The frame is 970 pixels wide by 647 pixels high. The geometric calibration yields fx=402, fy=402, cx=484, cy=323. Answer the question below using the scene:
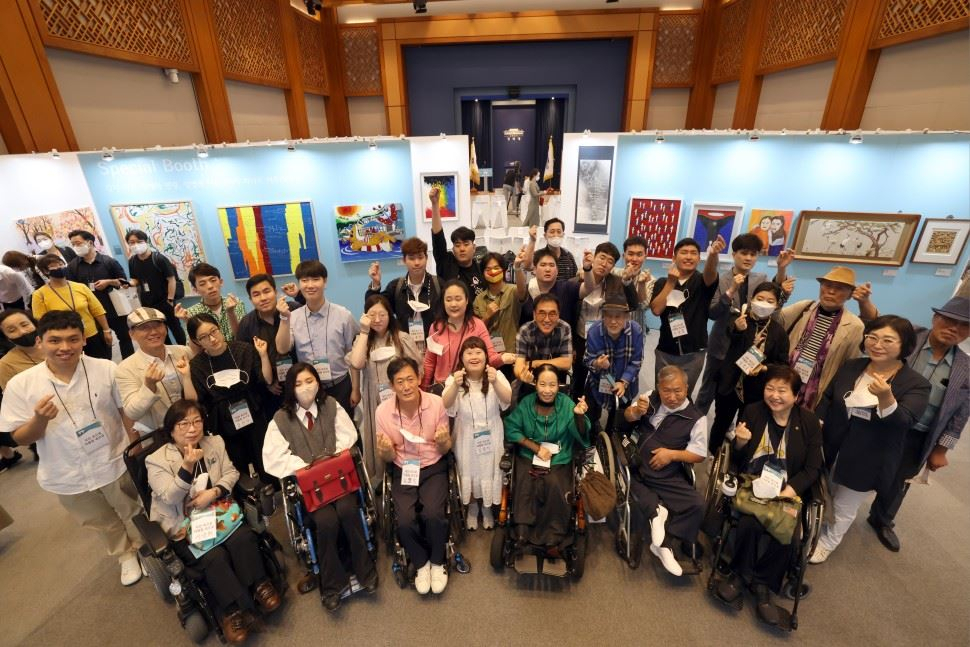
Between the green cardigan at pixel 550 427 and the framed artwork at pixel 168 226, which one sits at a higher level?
the framed artwork at pixel 168 226

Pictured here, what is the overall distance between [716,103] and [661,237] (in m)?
4.96

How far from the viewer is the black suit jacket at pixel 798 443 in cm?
255

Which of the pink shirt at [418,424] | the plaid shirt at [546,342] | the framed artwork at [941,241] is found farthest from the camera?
the framed artwork at [941,241]

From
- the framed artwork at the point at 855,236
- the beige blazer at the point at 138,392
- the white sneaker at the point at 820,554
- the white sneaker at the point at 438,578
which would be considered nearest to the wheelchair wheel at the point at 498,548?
the white sneaker at the point at 438,578

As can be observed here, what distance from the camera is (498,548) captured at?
2.81 metres

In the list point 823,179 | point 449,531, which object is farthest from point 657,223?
point 449,531

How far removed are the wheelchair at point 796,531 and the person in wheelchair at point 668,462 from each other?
4.9 inches

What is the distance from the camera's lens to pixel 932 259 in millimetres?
Answer: 4711

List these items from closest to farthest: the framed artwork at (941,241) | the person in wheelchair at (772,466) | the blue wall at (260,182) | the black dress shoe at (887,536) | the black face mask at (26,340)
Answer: the person in wheelchair at (772,466) → the black dress shoe at (887,536) → the black face mask at (26,340) → the framed artwork at (941,241) → the blue wall at (260,182)

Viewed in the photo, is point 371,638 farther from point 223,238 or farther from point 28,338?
point 223,238

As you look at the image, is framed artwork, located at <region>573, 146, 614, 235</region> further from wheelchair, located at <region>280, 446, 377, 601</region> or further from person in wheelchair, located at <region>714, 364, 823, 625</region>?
wheelchair, located at <region>280, 446, 377, 601</region>

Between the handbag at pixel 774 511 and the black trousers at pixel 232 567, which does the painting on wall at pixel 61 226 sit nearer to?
the black trousers at pixel 232 567

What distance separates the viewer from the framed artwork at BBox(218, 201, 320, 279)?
532cm

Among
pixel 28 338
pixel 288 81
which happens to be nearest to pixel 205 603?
pixel 28 338
